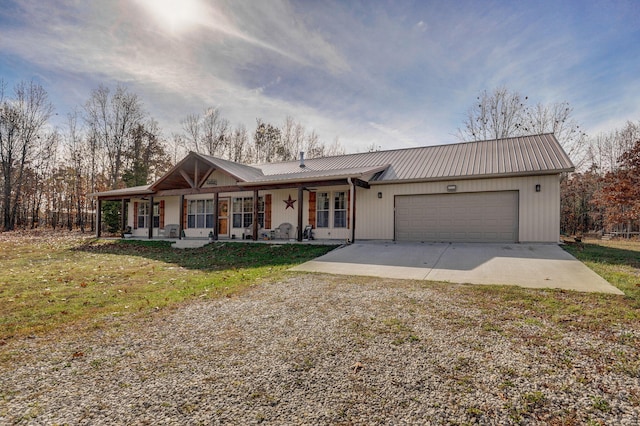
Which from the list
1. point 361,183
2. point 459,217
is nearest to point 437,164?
point 459,217

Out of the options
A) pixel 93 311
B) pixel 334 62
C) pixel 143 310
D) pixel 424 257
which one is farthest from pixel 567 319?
pixel 334 62

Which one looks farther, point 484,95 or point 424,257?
point 484,95

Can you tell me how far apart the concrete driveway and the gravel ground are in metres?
2.52

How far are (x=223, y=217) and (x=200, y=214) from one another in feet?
5.37

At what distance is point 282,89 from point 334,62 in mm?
5717

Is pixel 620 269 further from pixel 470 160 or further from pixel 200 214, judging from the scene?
pixel 200 214

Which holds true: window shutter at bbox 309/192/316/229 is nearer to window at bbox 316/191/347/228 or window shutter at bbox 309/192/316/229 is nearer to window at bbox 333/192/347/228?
window at bbox 316/191/347/228

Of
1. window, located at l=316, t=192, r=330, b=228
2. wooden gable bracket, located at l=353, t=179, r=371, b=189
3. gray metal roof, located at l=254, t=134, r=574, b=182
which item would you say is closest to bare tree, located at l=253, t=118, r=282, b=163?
gray metal roof, located at l=254, t=134, r=574, b=182

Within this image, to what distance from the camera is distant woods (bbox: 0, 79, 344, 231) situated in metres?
27.1

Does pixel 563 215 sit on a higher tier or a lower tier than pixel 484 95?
lower

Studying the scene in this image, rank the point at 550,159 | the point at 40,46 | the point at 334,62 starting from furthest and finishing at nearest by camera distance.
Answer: the point at 334,62
the point at 550,159
the point at 40,46

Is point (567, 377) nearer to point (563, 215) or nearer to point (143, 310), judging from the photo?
point (143, 310)

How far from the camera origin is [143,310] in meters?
4.93

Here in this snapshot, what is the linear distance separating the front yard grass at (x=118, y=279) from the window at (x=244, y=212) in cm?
274
